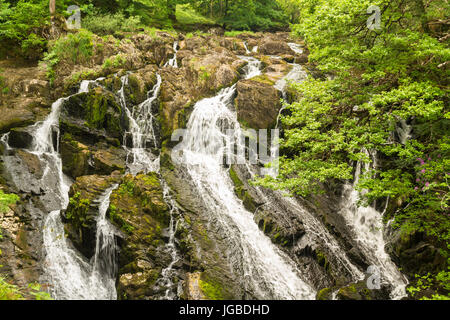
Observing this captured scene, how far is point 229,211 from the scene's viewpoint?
33.4 feet

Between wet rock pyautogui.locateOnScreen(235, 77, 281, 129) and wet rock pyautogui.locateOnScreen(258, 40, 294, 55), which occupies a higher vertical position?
wet rock pyautogui.locateOnScreen(258, 40, 294, 55)

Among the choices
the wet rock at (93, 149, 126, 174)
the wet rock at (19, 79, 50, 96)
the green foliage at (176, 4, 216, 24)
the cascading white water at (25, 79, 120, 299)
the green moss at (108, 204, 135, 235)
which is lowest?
the cascading white water at (25, 79, 120, 299)

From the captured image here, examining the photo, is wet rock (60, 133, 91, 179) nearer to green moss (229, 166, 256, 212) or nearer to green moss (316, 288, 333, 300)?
green moss (229, 166, 256, 212)

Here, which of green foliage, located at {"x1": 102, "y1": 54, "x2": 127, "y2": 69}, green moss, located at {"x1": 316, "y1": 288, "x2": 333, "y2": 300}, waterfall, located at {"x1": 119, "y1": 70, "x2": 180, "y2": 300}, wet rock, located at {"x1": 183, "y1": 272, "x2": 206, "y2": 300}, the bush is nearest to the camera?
wet rock, located at {"x1": 183, "y1": 272, "x2": 206, "y2": 300}

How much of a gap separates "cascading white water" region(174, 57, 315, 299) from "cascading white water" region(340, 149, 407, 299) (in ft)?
8.87

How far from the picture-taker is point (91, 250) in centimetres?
909

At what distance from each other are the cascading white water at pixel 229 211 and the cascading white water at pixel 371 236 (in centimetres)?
270

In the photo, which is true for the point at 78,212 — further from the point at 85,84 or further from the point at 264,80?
the point at 264,80

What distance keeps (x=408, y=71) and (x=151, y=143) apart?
1068 cm

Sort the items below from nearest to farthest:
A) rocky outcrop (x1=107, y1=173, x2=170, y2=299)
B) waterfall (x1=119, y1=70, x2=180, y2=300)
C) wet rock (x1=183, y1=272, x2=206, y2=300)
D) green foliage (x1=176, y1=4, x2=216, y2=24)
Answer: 1. wet rock (x1=183, y1=272, x2=206, y2=300)
2. rocky outcrop (x1=107, y1=173, x2=170, y2=299)
3. waterfall (x1=119, y1=70, x2=180, y2=300)
4. green foliage (x1=176, y1=4, x2=216, y2=24)

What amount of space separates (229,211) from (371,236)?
5.26 m

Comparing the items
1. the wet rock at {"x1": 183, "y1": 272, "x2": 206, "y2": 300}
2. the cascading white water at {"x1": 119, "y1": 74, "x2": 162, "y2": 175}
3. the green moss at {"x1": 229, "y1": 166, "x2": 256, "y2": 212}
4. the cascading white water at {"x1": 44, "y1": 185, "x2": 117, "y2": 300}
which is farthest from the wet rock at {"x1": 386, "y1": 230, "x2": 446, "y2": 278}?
the cascading white water at {"x1": 119, "y1": 74, "x2": 162, "y2": 175}

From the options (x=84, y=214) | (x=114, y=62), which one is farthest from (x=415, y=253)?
(x=114, y=62)

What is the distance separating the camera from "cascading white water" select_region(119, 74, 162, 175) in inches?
490
